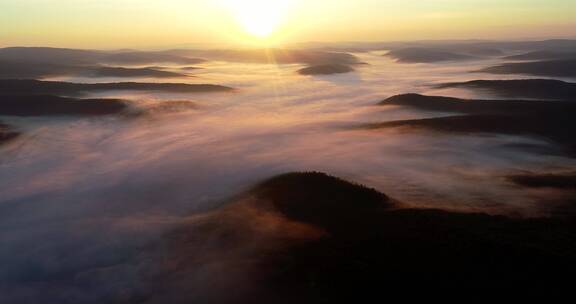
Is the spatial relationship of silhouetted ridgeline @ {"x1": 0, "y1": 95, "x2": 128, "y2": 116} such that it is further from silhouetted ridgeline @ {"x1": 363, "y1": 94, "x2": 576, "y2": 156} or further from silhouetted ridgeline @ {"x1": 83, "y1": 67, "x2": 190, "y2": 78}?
silhouetted ridgeline @ {"x1": 83, "y1": 67, "x2": 190, "y2": 78}

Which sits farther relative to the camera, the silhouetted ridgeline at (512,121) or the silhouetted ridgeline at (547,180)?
the silhouetted ridgeline at (512,121)

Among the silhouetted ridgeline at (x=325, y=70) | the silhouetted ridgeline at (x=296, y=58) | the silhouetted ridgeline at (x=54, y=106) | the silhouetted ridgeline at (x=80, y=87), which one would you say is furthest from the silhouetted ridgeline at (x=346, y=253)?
the silhouetted ridgeline at (x=296, y=58)

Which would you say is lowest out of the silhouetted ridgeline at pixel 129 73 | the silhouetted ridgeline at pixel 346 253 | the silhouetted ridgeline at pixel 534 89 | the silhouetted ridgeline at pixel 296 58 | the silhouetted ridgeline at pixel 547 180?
the silhouetted ridgeline at pixel 346 253

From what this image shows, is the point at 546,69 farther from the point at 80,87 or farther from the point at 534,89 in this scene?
the point at 80,87

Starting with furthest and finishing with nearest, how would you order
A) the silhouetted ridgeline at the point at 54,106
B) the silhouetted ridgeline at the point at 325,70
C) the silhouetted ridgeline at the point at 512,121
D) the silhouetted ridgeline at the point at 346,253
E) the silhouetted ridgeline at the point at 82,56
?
the silhouetted ridgeline at the point at 82,56, the silhouetted ridgeline at the point at 325,70, the silhouetted ridgeline at the point at 54,106, the silhouetted ridgeline at the point at 512,121, the silhouetted ridgeline at the point at 346,253

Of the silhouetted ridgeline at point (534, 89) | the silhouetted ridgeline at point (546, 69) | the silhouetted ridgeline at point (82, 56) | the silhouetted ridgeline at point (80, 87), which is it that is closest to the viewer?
the silhouetted ridgeline at point (534, 89)

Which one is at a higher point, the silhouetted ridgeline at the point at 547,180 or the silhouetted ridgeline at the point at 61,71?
the silhouetted ridgeline at the point at 61,71

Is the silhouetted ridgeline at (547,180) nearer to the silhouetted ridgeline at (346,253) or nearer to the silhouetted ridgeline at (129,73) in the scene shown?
the silhouetted ridgeline at (346,253)
